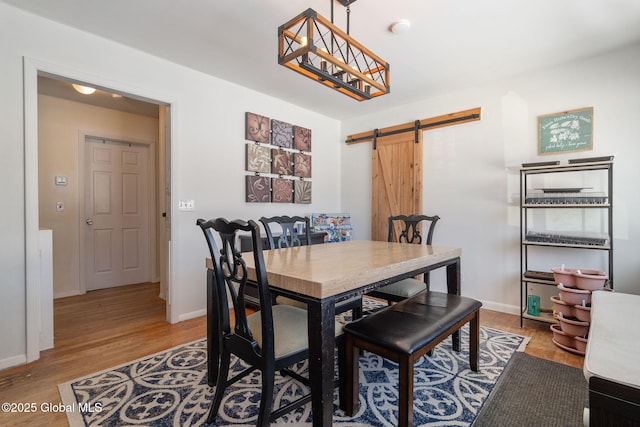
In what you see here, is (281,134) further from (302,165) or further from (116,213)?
(116,213)

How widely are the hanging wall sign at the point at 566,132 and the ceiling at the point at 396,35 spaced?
50 cm

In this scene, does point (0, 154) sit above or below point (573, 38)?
below

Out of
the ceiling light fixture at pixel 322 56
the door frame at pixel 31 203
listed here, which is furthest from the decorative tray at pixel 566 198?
the door frame at pixel 31 203

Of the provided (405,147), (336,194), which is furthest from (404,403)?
(336,194)

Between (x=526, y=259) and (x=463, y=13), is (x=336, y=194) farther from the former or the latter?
(x=463, y=13)

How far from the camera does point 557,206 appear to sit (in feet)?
8.69

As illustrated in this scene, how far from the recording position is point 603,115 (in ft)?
8.81

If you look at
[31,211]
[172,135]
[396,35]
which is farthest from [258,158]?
[31,211]

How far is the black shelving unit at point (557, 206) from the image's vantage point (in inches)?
96.2

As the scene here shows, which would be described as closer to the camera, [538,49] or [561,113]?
[538,49]

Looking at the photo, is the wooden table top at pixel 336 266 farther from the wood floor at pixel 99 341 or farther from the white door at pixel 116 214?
the white door at pixel 116 214

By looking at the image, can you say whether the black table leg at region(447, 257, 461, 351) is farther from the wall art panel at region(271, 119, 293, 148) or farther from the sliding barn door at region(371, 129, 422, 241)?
the wall art panel at region(271, 119, 293, 148)

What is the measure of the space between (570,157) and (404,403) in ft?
9.25

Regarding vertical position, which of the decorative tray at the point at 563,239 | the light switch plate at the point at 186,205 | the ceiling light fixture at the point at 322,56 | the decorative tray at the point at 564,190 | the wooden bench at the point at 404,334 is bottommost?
the wooden bench at the point at 404,334
